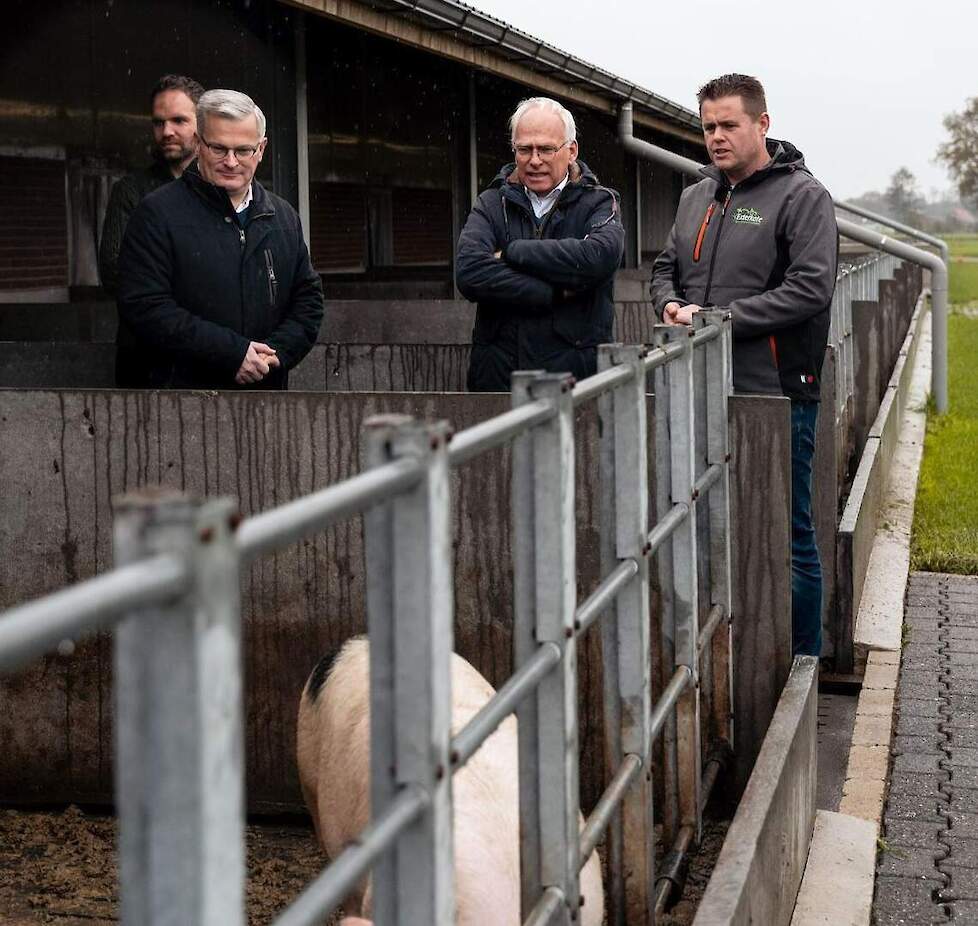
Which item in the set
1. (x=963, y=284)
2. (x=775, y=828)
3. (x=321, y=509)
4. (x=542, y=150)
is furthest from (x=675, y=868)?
(x=963, y=284)

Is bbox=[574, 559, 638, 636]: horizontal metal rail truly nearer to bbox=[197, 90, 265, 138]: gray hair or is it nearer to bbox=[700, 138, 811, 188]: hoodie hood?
bbox=[197, 90, 265, 138]: gray hair

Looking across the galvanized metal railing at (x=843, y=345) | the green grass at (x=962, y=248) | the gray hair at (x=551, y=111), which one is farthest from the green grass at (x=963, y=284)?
the gray hair at (x=551, y=111)

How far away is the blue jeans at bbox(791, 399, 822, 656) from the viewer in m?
5.70

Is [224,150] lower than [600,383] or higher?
higher

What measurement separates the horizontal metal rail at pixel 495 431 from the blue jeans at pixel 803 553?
10.0 feet

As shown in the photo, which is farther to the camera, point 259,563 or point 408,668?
point 259,563

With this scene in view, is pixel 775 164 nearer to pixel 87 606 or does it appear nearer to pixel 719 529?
pixel 719 529

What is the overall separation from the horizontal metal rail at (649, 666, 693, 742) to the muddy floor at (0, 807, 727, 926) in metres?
0.49

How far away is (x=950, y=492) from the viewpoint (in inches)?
439

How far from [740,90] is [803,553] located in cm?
148

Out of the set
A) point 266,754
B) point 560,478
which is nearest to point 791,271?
point 266,754

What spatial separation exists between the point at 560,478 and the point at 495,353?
114 inches

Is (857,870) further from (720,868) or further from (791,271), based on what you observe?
(791,271)

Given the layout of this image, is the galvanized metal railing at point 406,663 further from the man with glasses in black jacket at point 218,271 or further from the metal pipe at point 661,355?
the man with glasses in black jacket at point 218,271
